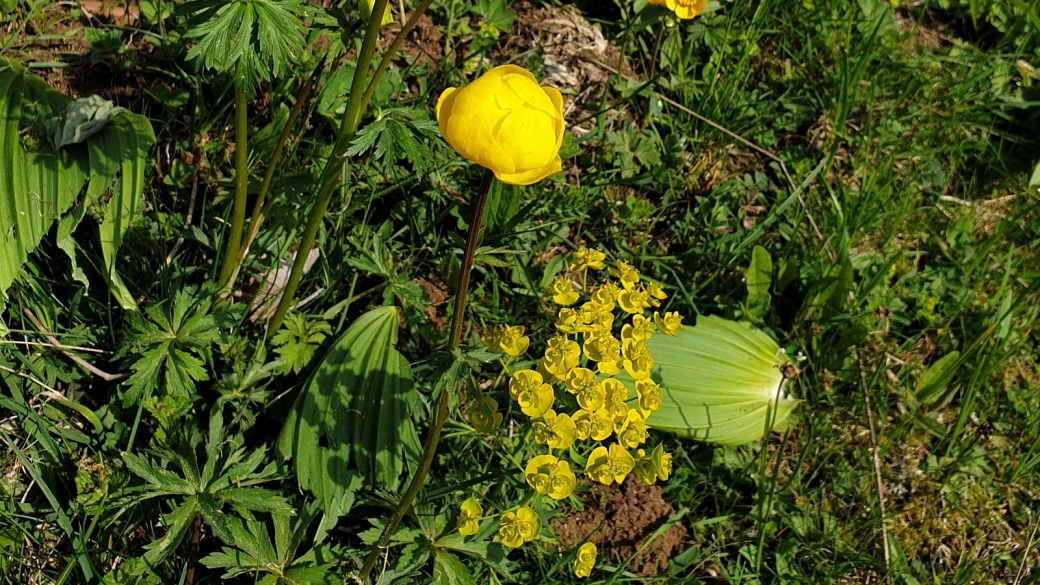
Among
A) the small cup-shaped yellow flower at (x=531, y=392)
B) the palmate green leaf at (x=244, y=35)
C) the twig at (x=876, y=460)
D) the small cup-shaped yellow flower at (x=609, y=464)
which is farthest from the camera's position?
the twig at (x=876, y=460)

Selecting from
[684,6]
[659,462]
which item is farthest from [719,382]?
[684,6]

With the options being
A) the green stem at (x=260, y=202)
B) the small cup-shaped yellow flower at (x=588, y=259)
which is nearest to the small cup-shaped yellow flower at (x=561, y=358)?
the small cup-shaped yellow flower at (x=588, y=259)

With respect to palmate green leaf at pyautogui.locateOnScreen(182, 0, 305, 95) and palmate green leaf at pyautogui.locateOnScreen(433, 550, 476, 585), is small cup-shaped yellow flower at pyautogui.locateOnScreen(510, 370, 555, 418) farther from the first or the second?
palmate green leaf at pyautogui.locateOnScreen(182, 0, 305, 95)

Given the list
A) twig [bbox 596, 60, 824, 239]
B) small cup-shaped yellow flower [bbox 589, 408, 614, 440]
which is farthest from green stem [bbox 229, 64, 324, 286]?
twig [bbox 596, 60, 824, 239]

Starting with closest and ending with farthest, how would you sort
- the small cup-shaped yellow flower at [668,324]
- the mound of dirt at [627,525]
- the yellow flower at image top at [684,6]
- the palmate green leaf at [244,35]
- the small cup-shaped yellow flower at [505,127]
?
the small cup-shaped yellow flower at [505,127] < the palmate green leaf at [244,35] < the small cup-shaped yellow flower at [668,324] < the mound of dirt at [627,525] < the yellow flower at image top at [684,6]

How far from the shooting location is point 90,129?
2047 millimetres

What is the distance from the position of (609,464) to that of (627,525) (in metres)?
0.51

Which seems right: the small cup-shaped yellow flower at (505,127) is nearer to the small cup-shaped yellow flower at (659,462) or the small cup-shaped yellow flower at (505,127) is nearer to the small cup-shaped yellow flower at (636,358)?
the small cup-shaped yellow flower at (636,358)

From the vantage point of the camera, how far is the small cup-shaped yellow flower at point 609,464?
75.0 inches

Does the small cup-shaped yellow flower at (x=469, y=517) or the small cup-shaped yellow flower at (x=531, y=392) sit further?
the small cup-shaped yellow flower at (x=469, y=517)

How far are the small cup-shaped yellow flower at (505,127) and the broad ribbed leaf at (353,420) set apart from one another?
94 centimetres

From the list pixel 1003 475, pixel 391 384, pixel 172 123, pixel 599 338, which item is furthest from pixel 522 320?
pixel 1003 475

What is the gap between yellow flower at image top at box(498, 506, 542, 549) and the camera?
1.91 m

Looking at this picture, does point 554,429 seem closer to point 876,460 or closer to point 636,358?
point 636,358
